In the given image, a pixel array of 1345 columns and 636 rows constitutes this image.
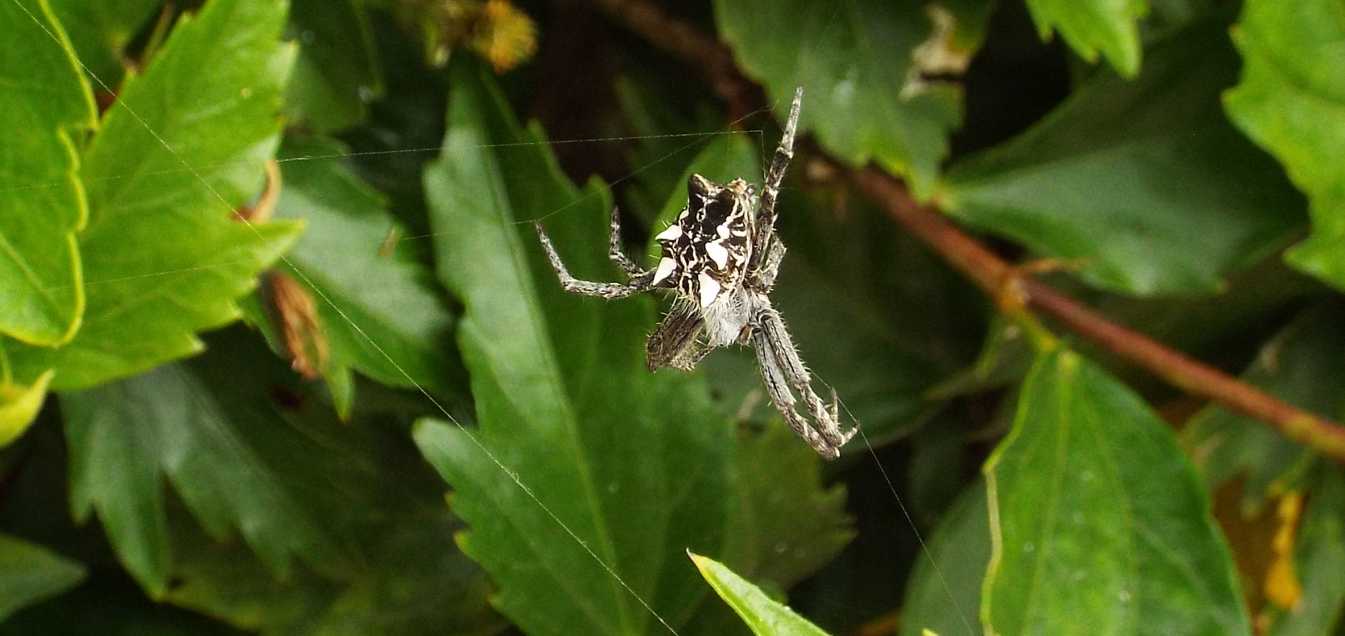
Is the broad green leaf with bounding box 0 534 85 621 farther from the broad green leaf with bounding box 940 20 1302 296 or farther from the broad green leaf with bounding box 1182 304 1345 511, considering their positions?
the broad green leaf with bounding box 1182 304 1345 511

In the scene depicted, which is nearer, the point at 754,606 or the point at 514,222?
the point at 754,606

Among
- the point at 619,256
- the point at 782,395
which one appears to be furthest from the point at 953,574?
the point at 619,256

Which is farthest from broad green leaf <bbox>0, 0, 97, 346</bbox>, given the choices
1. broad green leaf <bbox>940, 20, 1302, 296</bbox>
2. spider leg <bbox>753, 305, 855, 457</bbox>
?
broad green leaf <bbox>940, 20, 1302, 296</bbox>

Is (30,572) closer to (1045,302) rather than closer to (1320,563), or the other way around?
(1045,302)

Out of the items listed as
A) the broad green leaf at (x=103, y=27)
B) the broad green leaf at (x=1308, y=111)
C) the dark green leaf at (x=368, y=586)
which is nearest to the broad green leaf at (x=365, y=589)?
the dark green leaf at (x=368, y=586)

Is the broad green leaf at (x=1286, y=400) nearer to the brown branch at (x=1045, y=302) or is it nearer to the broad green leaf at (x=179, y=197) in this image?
the brown branch at (x=1045, y=302)

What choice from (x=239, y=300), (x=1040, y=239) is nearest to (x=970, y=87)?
(x=1040, y=239)
